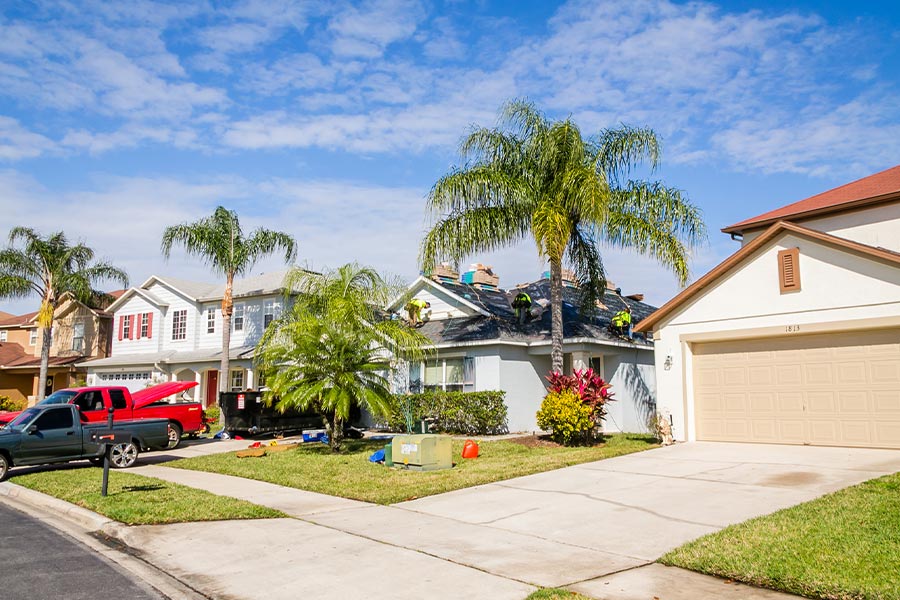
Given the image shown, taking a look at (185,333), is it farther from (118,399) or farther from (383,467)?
(383,467)

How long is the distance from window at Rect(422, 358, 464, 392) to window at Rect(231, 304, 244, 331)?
1260 centimetres

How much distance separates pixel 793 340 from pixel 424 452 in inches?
324

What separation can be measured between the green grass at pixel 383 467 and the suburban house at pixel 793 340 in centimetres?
219

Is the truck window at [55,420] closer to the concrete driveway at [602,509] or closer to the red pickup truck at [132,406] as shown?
the red pickup truck at [132,406]

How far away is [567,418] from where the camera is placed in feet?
55.2

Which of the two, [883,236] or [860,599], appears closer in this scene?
[860,599]

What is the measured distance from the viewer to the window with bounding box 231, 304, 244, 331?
32625 millimetres

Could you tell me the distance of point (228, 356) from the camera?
29.6 meters

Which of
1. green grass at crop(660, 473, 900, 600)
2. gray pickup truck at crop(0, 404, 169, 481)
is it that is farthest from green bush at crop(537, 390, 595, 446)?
→ gray pickup truck at crop(0, 404, 169, 481)

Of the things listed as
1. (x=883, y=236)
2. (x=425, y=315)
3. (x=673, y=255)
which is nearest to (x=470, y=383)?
(x=425, y=315)

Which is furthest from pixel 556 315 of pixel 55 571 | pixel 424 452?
pixel 55 571

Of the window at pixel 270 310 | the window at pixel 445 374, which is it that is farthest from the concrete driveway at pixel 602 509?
the window at pixel 270 310

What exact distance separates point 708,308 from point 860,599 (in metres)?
11.5

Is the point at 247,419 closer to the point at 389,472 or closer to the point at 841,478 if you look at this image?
the point at 389,472
